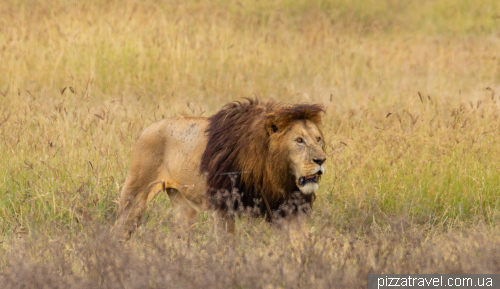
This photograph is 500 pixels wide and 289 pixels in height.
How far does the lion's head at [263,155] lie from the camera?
4172mm

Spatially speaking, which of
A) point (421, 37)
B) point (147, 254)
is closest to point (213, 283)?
point (147, 254)

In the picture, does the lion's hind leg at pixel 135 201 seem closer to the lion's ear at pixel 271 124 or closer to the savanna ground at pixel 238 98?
the savanna ground at pixel 238 98

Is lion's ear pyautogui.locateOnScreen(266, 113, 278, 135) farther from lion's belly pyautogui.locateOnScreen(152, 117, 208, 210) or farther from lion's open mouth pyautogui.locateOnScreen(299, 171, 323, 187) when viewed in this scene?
lion's belly pyautogui.locateOnScreen(152, 117, 208, 210)

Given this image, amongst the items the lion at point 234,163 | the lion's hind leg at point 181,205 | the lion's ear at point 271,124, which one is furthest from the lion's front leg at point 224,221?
the lion's ear at point 271,124

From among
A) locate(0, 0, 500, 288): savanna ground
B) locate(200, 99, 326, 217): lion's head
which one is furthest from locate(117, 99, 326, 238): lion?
locate(0, 0, 500, 288): savanna ground

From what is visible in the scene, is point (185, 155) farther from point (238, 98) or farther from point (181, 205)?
point (238, 98)

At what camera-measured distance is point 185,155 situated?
4695mm

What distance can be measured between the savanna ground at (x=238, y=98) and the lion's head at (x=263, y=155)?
24 cm

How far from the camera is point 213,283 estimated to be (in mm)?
3080

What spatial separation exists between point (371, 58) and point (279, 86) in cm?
212

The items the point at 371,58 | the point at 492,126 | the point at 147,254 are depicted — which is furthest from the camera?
the point at 371,58

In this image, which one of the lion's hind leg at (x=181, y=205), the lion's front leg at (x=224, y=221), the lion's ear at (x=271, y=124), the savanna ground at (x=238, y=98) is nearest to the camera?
the savanna ground at (x=238, y=98)

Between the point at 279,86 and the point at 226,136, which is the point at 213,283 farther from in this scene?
the point at 279,86

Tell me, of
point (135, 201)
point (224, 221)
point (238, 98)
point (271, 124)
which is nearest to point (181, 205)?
point (135, 201)
